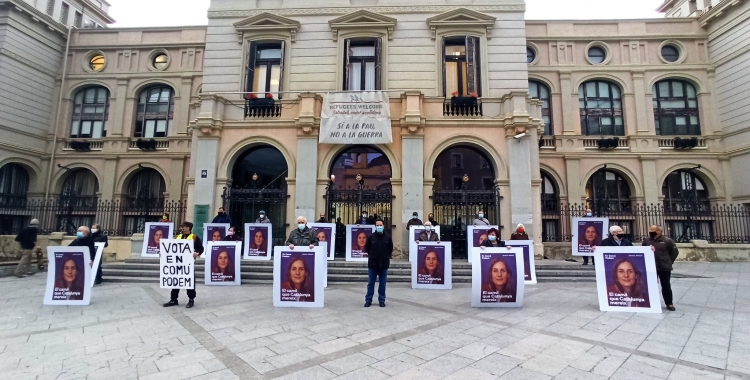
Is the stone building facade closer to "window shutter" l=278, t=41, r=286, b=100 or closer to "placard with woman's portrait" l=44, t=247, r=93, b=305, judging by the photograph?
"window shutter" l=278, t=41, r=286, b=100

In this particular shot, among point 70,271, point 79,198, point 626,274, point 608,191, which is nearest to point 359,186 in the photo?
point 70,271

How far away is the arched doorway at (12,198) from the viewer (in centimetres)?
2065

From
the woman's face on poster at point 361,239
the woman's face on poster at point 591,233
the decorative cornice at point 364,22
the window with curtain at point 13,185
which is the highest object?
the decorative cornice at point 364,22

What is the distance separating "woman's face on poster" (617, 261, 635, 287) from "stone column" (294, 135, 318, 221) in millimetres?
10103

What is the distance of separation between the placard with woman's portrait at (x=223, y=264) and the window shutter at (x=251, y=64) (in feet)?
29.2

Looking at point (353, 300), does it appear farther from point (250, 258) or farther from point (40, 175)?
point (40, 175)

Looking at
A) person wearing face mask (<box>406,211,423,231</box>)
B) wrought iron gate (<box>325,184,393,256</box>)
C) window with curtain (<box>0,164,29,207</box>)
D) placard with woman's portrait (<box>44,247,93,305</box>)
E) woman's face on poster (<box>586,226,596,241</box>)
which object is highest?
window with curtain (<box>0,164,29,207</box>)

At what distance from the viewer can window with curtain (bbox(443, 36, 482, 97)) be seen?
1564 cm

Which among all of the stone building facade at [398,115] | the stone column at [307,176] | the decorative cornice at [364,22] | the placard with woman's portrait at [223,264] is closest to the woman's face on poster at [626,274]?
the stone building facade at [398,115]

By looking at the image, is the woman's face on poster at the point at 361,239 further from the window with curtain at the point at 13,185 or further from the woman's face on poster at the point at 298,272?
the window with curtain at the point at 13,185

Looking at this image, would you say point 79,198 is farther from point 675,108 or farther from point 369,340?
point 675,108

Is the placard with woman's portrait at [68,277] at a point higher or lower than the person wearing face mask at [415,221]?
lower

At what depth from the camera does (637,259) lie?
23.2 feet

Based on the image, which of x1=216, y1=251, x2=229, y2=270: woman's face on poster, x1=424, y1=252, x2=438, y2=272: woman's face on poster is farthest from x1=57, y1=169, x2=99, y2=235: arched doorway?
x1=424, y1=252, x2=438, y2=272: woman's face on poster
